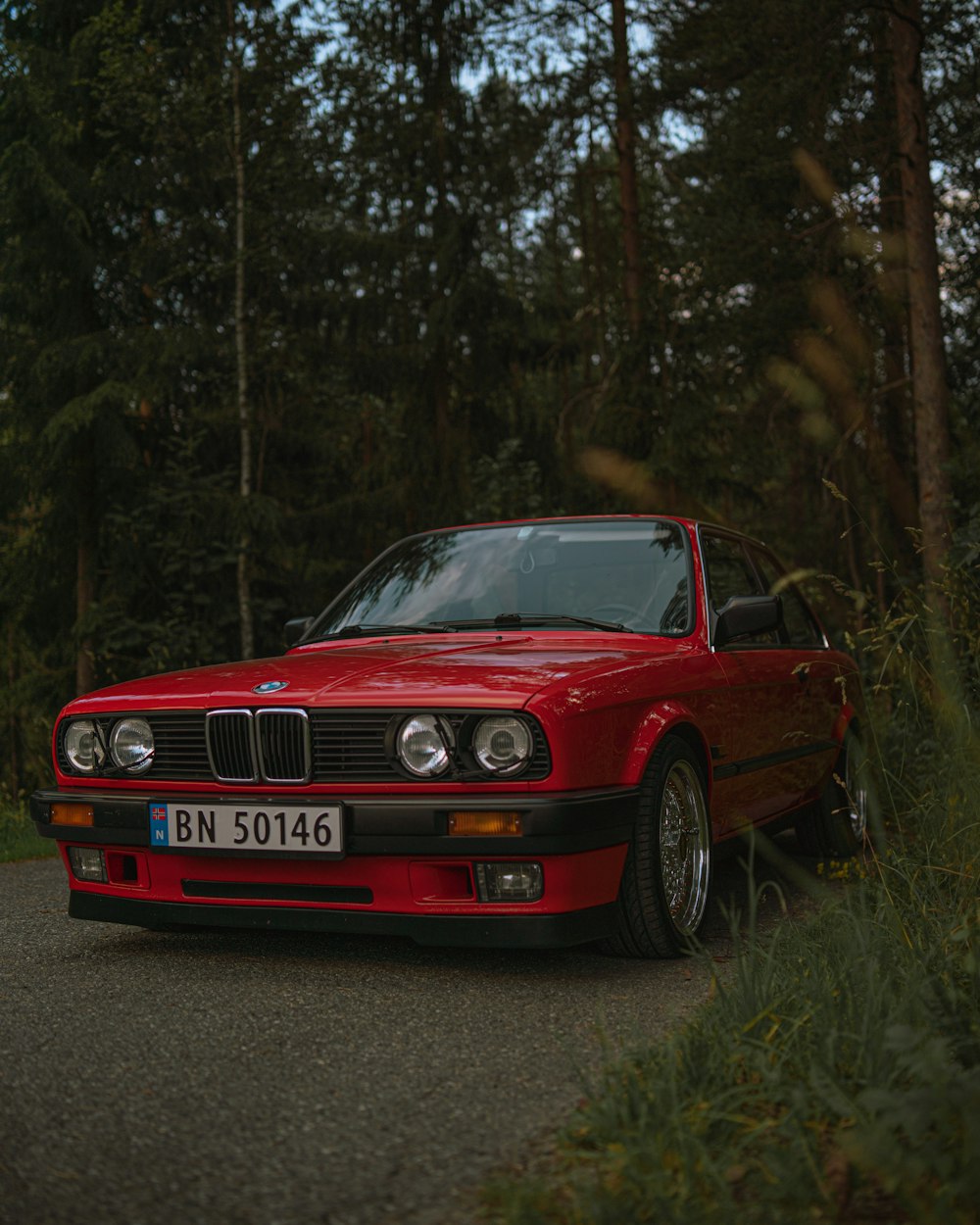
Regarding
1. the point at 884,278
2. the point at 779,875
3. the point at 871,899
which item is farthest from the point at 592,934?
the point at 884,278

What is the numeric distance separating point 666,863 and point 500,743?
2.77 feet

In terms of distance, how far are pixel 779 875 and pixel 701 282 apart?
30.0ft

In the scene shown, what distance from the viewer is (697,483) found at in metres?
13.8

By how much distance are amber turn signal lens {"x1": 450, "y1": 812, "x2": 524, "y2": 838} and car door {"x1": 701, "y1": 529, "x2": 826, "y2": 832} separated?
4.02 feet

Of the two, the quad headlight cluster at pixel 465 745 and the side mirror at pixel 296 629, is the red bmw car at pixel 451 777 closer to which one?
the quad headlight cluster at pixel 465 745

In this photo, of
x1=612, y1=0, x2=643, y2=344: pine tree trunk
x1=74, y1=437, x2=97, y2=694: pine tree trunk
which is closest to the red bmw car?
x1=74, y1=437, x2=97, y2=694: pine tree trunk

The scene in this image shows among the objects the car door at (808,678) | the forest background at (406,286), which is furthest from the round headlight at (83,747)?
the forest background at (406,286)

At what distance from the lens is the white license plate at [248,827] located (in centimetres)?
376

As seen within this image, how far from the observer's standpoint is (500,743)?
3.71 metres

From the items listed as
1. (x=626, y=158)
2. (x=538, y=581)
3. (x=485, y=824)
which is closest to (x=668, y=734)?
(x=485, y=824)

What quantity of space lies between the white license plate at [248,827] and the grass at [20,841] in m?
2.58

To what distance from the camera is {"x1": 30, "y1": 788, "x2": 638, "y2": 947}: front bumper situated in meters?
3.63

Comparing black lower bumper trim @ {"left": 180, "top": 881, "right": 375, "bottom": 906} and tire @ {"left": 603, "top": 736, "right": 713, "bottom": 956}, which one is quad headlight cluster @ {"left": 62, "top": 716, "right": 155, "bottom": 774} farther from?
tire @ {"left": 603, "top": 736, "right": 713, "bottom": 956}

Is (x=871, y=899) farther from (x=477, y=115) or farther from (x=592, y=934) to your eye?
(x=477, y=115)
